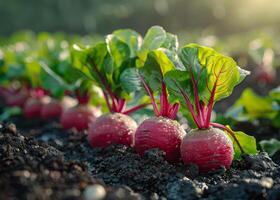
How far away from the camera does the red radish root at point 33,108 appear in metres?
5.70

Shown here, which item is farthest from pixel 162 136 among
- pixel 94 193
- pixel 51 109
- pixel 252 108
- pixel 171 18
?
pixel 171 18

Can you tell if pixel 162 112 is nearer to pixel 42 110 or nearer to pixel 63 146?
pixel 63 146

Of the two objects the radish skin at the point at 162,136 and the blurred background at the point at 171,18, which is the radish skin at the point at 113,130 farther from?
the blurred background at the point at 171,18

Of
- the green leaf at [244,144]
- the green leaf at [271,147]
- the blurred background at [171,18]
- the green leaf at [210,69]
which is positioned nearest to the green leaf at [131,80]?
the green leaf at [210,69]

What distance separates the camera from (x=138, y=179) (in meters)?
2.67

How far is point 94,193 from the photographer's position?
1.94 meters

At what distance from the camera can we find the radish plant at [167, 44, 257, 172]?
2.78 metres

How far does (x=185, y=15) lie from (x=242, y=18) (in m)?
2.51

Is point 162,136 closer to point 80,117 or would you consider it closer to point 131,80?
point 131,80

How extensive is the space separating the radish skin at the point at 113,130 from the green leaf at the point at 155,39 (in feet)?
1.59

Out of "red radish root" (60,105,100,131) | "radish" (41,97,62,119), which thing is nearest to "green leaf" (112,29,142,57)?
"red radish root" (60,105,100,131)

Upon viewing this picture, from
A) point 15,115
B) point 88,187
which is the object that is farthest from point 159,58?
point 15,115

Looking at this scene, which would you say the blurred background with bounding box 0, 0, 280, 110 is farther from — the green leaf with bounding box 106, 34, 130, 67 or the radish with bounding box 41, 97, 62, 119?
the green leaf with bounding box 106, 34, 130, 67

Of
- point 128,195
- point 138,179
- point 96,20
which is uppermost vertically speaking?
point 128,195
